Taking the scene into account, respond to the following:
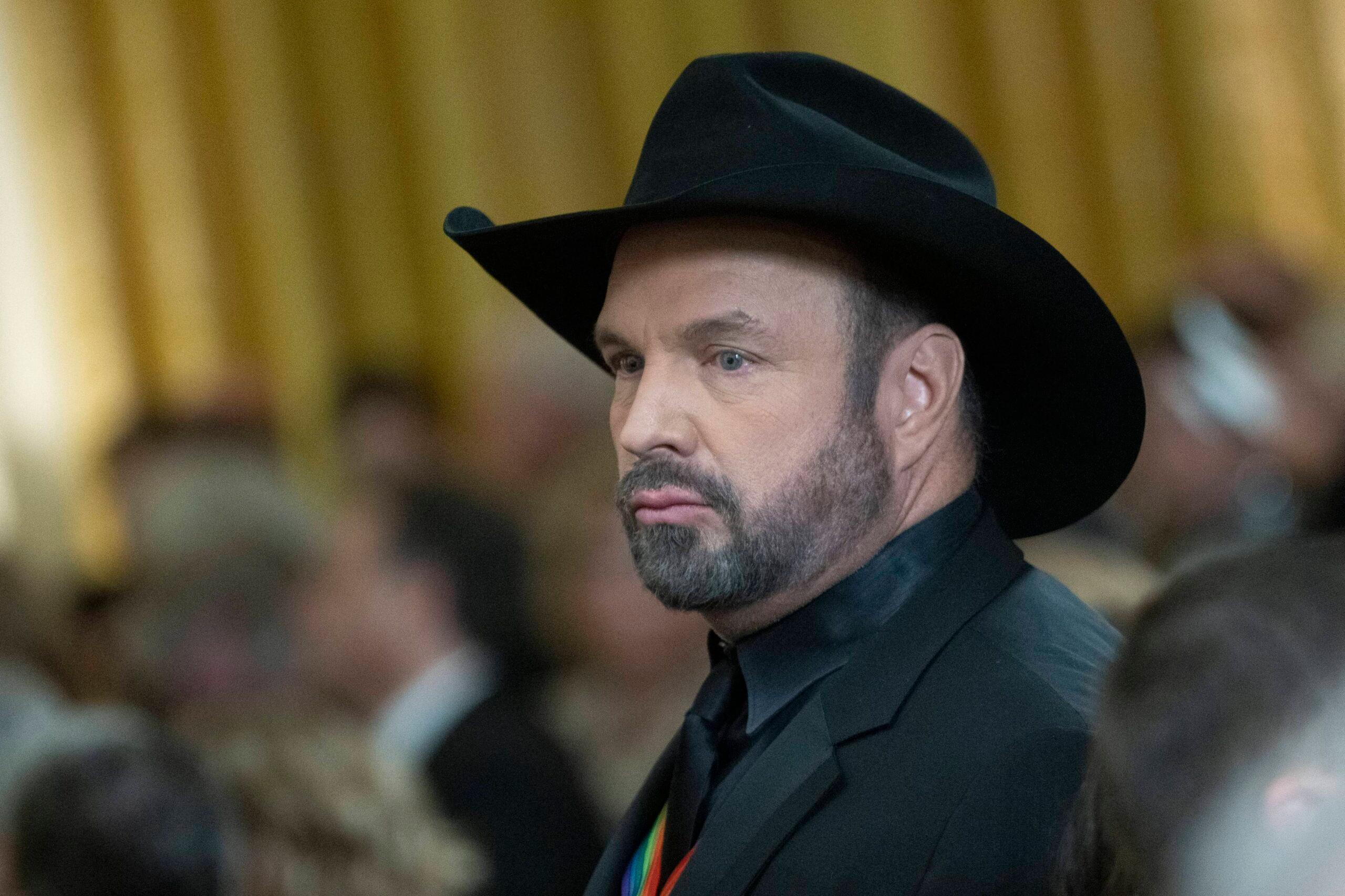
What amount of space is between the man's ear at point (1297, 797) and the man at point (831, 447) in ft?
2.04

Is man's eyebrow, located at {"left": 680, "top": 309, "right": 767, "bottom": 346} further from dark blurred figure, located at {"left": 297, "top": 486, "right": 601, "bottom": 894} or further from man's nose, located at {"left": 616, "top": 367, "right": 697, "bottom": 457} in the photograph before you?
dark blurred figure, located at {"left": 297, "top": 486, "right": 601, "bottom": 894}

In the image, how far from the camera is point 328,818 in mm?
2381

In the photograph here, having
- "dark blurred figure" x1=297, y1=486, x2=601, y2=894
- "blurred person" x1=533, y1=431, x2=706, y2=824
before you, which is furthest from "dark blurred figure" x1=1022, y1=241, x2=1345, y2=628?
"dark blurred figure" x1=297, y1=486, x2=601, y2=894

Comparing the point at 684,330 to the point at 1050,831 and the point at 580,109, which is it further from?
the point at 580,109

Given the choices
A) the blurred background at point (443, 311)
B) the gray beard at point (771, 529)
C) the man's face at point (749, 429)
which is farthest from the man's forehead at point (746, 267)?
the blurred background at point (443, 311)

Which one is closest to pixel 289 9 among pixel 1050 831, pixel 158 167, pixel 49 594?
pixel 158 167

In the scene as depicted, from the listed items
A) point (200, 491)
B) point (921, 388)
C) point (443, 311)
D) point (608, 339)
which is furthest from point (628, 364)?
point (443, 311)

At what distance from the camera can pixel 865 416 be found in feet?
4.97

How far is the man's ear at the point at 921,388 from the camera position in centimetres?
154

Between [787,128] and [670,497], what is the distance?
0.33 m

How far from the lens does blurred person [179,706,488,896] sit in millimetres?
2346

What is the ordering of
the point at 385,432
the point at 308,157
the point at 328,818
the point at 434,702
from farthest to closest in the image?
1. the point at 308,157
2. the point at 385,432
3. the point at 434,702
4. the point at 328,818

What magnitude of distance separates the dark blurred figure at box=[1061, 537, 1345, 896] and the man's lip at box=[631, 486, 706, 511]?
0.69 meters

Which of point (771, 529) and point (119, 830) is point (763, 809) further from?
point (119, 830)
